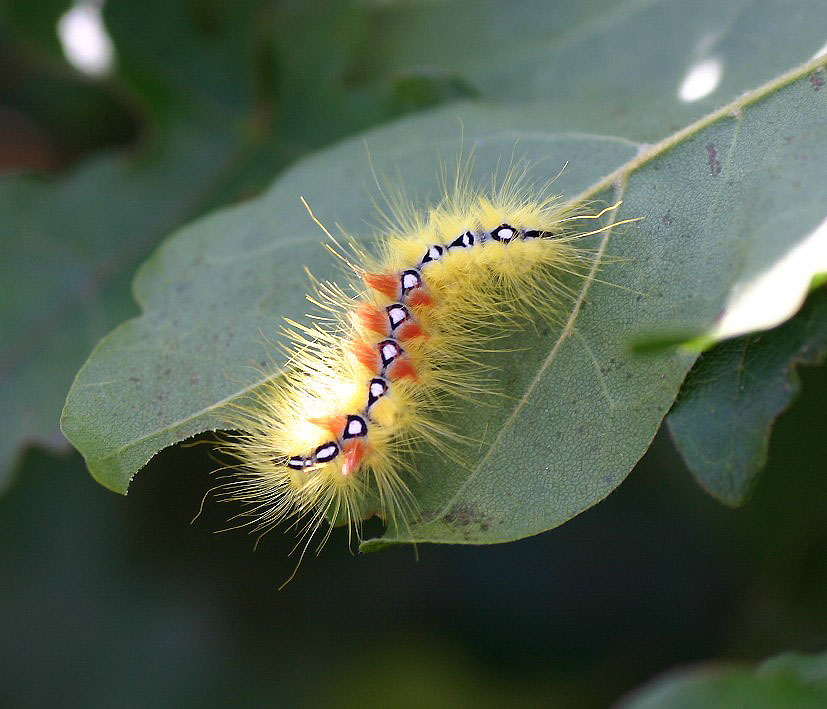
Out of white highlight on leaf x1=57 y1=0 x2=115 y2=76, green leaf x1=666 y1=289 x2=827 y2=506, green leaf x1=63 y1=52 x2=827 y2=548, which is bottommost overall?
green leaf x1=666 y1=289 x2=827 y2=506

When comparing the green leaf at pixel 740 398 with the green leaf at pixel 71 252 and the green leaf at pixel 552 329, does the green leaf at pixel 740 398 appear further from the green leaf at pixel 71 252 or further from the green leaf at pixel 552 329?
the green leaf at pixel 71 252

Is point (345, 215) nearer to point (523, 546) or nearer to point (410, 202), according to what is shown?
point (410, 202)

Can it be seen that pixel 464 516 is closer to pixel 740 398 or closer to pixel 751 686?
pixel 740 398

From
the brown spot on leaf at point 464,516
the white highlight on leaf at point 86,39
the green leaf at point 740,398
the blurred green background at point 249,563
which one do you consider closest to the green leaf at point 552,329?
the brown spot on leaf at point 464,516

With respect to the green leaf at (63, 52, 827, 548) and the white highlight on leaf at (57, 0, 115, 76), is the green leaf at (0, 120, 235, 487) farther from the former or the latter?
the green leaf at (63, 52, 827, 548)

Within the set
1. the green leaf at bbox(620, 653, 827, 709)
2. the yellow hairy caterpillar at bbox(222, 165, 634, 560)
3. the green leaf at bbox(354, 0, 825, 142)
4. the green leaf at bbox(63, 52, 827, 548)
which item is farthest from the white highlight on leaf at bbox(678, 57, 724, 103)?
the green leaf at bbox(620, 653, 827, 709)

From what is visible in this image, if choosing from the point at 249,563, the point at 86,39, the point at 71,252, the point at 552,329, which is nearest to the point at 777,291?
the point at 552,329

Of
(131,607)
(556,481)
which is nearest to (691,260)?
(556,481)
